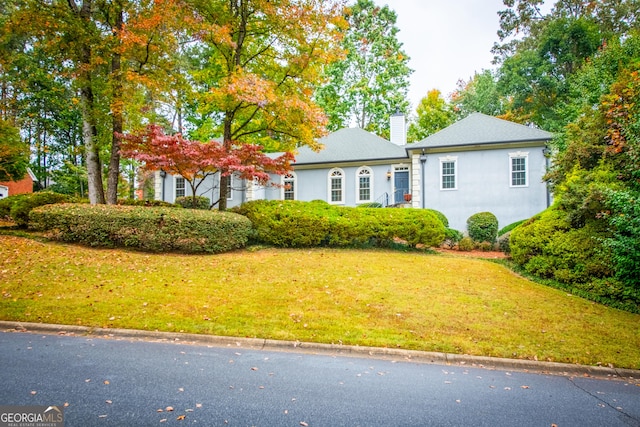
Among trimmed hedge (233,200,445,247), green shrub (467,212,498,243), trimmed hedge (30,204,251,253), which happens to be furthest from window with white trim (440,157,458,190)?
trimmed hedge (30,204,251,253)

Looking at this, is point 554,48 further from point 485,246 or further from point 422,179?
point 485,246

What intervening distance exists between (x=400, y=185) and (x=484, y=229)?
5.82m

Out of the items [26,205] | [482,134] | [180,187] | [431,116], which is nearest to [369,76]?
[431,116]

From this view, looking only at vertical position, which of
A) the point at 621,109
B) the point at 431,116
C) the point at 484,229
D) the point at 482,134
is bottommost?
the point at 484,229

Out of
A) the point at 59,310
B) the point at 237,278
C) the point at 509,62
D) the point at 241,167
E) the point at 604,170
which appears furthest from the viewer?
the point at 509,62

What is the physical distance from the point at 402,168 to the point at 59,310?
1767 cm

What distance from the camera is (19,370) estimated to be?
389 cm

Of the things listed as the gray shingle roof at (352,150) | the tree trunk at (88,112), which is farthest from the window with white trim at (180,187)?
the tree trunk at (88,112)

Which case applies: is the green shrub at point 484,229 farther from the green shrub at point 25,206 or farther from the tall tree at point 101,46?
the green shrub at point 25,206

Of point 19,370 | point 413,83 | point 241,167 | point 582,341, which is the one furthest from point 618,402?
point 413,83

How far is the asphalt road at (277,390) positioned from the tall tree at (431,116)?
2998cm

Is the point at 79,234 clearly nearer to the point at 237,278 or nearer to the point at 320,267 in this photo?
the point at 237,278

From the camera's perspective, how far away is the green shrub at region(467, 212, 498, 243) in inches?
624

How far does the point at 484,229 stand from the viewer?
1591 cm
